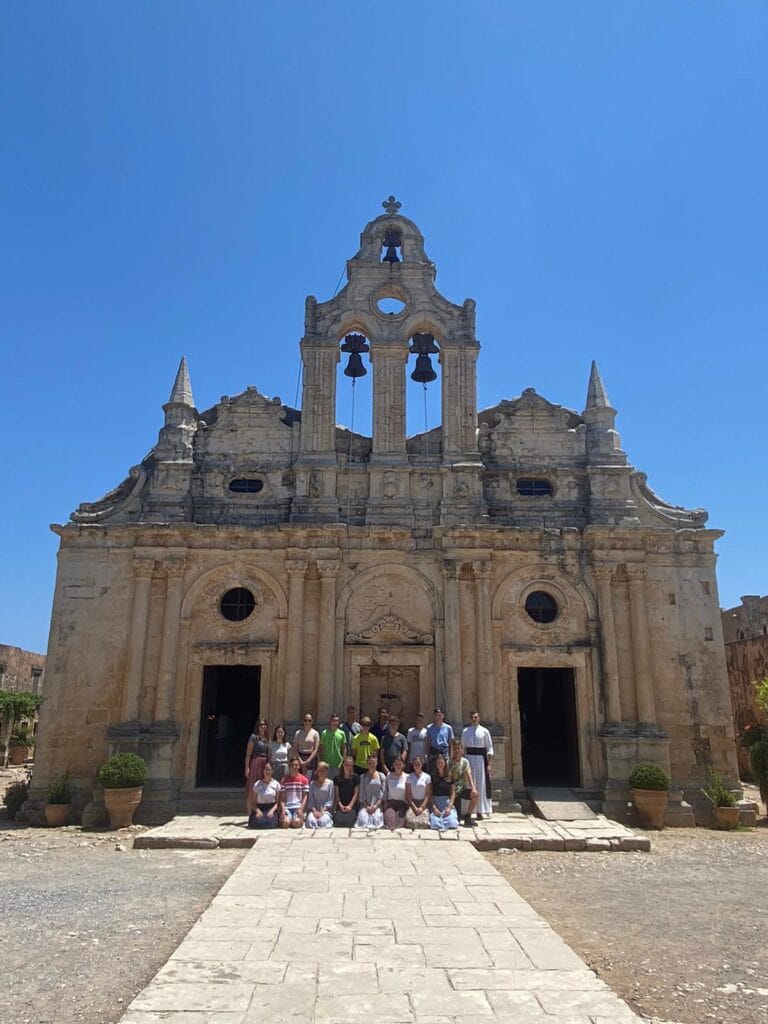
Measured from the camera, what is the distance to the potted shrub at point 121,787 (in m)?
14.2

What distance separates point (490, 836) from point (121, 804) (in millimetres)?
7116

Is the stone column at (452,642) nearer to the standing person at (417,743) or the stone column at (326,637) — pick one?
the standing person at (417,743)

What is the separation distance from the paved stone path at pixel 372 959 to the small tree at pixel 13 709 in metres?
22.5

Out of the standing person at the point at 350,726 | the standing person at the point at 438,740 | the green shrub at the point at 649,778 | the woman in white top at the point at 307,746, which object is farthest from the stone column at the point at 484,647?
the woman in white top at the point at 307,746

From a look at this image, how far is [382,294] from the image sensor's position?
19.0 meters

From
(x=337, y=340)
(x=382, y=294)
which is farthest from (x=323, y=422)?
(x=382, y=294)

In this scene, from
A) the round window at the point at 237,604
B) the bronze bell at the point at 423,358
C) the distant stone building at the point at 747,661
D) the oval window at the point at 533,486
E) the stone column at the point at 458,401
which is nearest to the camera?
the round window at the point at 237,604

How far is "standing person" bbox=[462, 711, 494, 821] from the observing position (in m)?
13.9

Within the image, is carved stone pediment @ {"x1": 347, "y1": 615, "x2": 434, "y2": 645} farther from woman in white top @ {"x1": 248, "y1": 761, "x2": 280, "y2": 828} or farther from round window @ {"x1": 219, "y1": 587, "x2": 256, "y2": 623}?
woman in white top @ {"x1": 248, "y1": 761, "x2": 280, "y2": 828}

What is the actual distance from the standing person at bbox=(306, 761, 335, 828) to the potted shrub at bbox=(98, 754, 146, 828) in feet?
11.8

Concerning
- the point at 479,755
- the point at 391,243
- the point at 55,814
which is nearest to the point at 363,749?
the point at 479,755

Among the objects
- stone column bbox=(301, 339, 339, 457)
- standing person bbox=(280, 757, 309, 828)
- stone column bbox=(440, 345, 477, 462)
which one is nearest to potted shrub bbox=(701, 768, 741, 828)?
standing person bbox=(280, 757, 309, 828)

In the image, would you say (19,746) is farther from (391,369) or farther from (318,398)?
(391,369)

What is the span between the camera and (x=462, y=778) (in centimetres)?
1332
